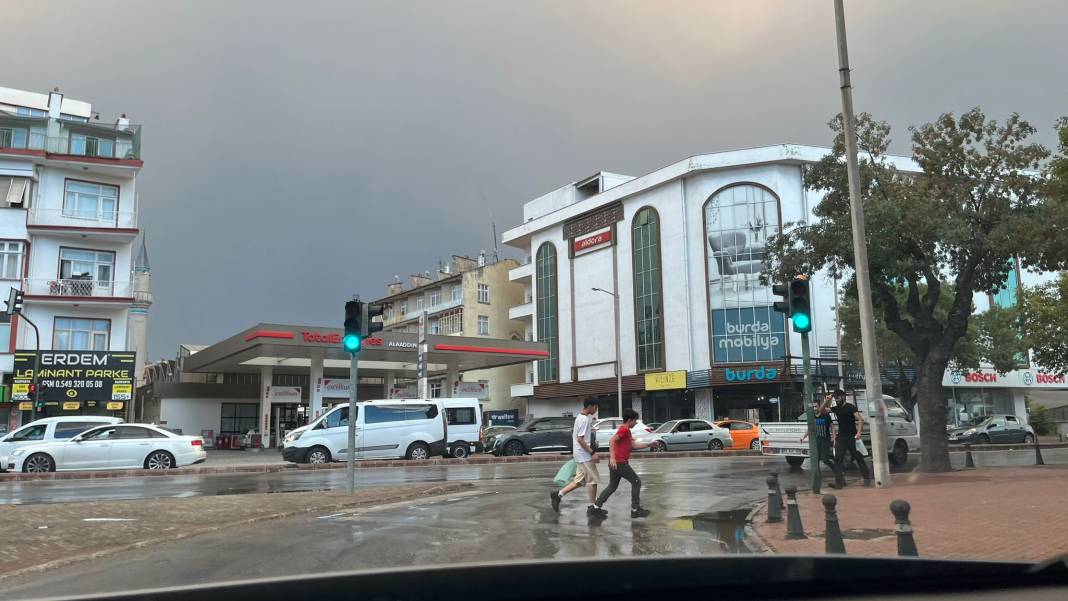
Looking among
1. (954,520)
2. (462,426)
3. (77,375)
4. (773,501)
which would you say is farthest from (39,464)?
(954,520)

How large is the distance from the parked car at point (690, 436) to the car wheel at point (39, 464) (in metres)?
19.7

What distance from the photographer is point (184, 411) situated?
4359 centimetres

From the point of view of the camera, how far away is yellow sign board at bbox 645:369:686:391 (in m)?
48.1

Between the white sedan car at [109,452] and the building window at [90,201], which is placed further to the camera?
the building window at [90,201]

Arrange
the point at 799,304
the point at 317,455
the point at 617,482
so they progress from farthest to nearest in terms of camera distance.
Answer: the point at 317,455 < the point at 799,304 < the point at 617,482

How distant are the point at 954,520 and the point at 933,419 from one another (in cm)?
925

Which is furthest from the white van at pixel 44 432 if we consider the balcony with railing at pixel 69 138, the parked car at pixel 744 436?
the parked car at pixel 744 436

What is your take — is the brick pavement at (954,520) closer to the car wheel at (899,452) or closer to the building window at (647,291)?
the car wheel at (899,452)

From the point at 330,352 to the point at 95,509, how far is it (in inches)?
992

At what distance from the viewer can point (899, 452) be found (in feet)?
71.7

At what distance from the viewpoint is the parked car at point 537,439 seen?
1116 inches

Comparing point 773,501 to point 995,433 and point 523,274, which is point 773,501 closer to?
point 995,433

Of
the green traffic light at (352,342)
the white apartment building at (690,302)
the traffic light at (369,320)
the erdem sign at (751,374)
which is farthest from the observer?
the white apartment building at (690,302)

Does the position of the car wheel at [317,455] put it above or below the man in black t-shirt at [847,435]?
below
